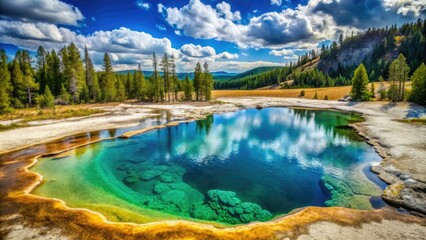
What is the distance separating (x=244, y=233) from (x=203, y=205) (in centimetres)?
476

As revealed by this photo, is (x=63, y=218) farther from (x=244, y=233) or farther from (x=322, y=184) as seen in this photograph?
(x=322, y=184)

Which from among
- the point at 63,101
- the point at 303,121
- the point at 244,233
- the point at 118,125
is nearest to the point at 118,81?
the point at 63,101

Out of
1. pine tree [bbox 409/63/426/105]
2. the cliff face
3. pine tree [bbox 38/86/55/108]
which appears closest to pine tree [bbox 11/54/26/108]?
pine tree [bbox 38/86/55/108]

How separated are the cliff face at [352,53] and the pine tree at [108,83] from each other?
494 feet

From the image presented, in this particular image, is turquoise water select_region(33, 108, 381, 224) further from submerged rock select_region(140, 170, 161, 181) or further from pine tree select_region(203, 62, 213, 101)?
pine tree select_region(203, 62, 213, 101)

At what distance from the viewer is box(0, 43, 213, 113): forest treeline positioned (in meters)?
56.8

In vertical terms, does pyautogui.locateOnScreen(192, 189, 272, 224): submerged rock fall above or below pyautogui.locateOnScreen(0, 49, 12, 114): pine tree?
below

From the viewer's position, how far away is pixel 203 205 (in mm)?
15250

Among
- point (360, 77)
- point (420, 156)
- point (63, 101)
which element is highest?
point (360, 77)

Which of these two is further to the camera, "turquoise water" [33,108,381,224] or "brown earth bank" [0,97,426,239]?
"turquoise water" [33,108,381,224]

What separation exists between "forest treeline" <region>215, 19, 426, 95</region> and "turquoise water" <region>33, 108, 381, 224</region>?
111963 millimetres

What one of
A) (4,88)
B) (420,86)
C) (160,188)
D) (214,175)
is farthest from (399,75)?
(4,88)

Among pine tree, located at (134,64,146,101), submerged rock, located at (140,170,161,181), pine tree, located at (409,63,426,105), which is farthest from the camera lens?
pine tree, located at (134,64,146,101)

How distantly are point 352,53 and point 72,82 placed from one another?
584ft
